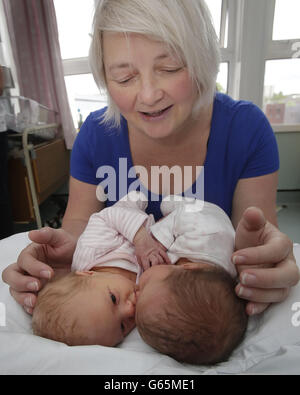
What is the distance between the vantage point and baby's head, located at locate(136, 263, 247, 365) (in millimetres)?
662

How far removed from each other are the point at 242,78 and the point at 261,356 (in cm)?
275

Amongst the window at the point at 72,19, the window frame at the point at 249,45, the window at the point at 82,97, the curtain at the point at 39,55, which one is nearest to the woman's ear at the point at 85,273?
the curtain at the point at 39,55

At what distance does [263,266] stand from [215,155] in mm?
474

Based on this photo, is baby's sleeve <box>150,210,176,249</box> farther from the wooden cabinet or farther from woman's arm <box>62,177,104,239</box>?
the wooden cabinet

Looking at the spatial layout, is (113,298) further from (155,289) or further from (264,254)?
(264,254)

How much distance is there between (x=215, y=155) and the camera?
1083 millimetres

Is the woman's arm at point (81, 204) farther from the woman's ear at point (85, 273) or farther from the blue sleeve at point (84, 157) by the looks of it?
the woman's ear at point (85, 273)

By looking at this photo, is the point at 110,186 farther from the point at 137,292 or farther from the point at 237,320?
the point at 237,320

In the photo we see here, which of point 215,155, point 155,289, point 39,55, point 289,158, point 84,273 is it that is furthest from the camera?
point 289,158

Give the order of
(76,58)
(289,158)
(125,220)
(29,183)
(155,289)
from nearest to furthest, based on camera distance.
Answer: (155,289), (125,220), (29,183), (289,158), (76,58)

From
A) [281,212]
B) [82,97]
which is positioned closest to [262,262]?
[281,212]

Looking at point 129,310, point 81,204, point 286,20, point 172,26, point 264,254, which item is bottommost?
point 129,310

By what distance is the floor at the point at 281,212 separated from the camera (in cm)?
254

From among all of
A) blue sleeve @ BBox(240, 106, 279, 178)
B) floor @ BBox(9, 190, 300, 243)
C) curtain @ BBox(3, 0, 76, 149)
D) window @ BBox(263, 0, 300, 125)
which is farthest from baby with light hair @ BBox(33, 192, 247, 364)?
window @ BBox(263, 0, 300, 125)
